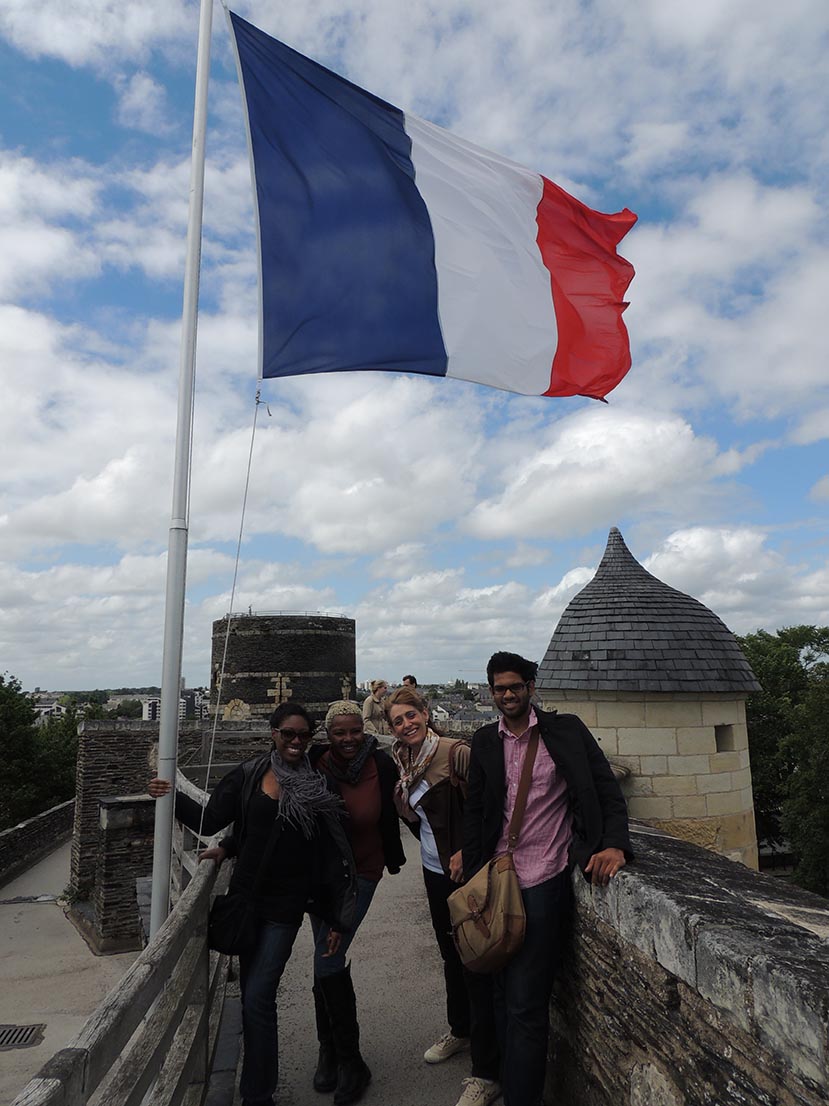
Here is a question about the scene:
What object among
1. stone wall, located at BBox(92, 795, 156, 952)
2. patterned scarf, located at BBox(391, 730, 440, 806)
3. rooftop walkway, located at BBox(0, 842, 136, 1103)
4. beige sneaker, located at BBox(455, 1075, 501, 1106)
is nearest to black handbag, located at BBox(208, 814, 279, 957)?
patterned scarf, located at BBox(391, 730, 440, 806)

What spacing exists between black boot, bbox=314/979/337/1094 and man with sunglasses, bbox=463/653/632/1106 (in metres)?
0.91

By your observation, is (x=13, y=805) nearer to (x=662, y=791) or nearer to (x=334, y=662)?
(x=334, y=662)

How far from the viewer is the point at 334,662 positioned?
2384 cm

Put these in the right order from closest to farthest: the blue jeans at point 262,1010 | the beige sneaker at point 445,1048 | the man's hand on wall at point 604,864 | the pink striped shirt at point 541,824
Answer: the man's hand on wall at point 604,864, the pink striped shirt at point 541,824, the blue jeans at point 262,1010, the beige sneaker at point 445,1048

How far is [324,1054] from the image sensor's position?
142 inches

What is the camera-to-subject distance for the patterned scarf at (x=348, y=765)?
3.59 m

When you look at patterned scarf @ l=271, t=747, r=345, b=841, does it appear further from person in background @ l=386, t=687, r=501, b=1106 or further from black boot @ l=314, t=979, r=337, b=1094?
black boot @ l=314, t=979, r=337, b=1094

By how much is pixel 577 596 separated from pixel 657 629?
3.67 feet

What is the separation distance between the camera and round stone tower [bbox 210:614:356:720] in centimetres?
2280

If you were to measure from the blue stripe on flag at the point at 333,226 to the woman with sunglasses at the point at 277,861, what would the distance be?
7.53 ft

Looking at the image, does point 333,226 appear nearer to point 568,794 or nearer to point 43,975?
point 568,794

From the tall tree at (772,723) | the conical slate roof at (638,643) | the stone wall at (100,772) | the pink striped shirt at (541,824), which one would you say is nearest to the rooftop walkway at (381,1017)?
the pink striped shirt at (541,824)

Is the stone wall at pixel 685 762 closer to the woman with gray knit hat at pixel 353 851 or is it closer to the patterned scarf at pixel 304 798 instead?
the woman with gray knit hat at pixel 353 851

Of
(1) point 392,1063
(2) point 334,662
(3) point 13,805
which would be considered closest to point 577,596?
(1) point 392,1063
